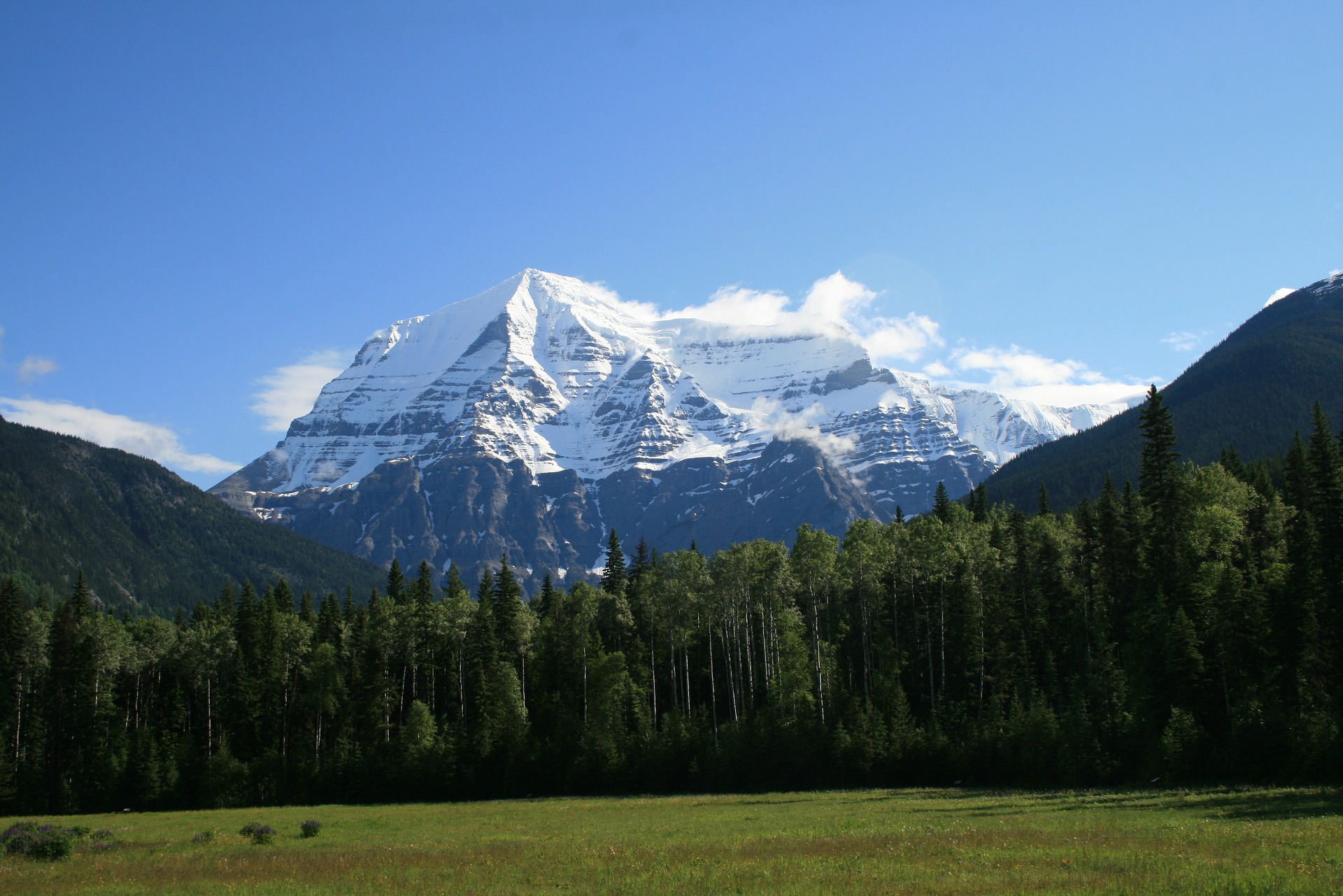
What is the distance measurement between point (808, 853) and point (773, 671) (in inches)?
2078

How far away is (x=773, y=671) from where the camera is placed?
86875 millimetres

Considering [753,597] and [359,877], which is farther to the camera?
[753,597]

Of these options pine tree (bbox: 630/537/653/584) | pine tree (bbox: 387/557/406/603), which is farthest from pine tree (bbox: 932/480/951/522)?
pine tree (bbox: 387/557/406/603)

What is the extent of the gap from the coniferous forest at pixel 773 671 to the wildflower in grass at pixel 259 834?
3424cm

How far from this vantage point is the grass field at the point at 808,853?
27188 mm

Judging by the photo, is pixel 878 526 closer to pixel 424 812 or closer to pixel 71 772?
pixel 424 812

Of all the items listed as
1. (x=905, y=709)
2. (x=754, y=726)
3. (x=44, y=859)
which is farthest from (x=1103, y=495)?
(x=44, y=859)

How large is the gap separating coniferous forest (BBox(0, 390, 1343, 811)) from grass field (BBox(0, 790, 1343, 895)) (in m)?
13.9

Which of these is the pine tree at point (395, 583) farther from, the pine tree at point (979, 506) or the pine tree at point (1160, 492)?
the pine tree at point (1160, 492)

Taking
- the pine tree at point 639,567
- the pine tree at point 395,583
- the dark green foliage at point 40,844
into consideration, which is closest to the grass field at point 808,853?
the dark green foliage at point 40,844

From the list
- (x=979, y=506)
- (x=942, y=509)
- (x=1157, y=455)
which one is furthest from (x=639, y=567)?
(x=1157, y=455)

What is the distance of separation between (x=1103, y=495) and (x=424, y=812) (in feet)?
194

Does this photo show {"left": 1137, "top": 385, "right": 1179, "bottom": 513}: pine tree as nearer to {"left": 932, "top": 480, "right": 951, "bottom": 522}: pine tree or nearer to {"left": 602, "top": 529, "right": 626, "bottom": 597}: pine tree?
{"left": 932, "top": 480, "right": 951, "bottom": 522}: pine tree

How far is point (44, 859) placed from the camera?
136 feet
